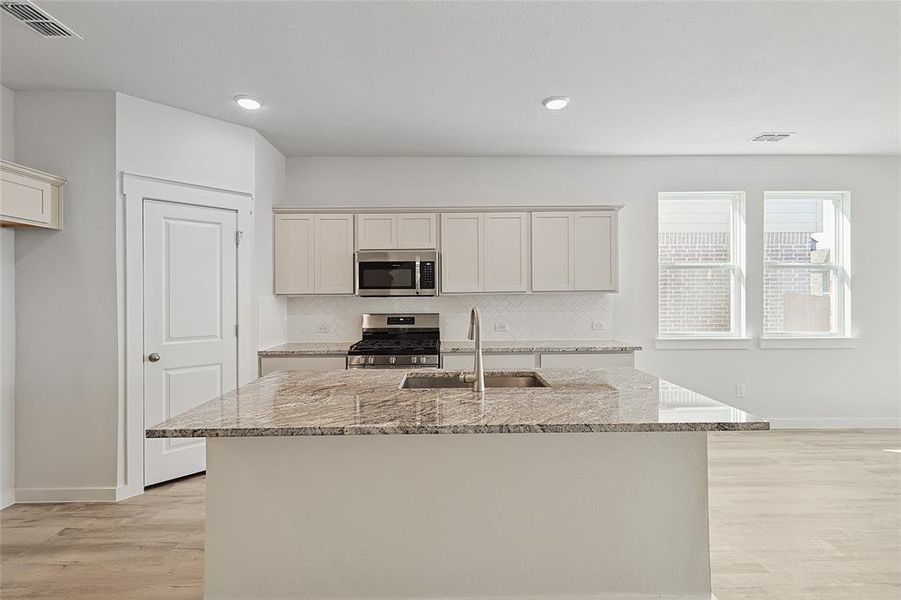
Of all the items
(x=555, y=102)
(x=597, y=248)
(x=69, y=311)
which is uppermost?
(x=555, y=102)

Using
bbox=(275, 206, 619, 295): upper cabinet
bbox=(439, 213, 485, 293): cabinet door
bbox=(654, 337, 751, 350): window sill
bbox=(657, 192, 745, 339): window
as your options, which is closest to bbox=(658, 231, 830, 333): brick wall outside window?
bbox=(657, 192, 745, 339): window

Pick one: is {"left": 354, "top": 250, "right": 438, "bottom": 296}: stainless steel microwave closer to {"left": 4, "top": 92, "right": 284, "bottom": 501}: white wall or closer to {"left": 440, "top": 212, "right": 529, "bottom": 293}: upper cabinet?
{"left": 440, "top": 212, "right": 529, "bottom": 293}: upper cabinet

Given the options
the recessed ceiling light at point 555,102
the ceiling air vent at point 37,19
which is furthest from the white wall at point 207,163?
the recessed ceiling light at point 555,102

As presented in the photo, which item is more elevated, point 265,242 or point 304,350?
point 265,242

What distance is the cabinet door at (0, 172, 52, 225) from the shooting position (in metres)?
2.90

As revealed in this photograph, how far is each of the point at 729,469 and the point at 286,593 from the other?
10.7 feet

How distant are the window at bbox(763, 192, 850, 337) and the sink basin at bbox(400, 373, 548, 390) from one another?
11.9ft

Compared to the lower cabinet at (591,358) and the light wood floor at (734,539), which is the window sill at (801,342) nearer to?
the light wood floor at (734,539)

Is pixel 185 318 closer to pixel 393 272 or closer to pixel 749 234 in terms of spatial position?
pixel 393 272

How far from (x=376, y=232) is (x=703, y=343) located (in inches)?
130

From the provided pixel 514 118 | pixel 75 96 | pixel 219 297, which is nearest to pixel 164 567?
pixel 219 297

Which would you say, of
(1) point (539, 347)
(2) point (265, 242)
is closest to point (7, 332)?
(2) point (265, 242)

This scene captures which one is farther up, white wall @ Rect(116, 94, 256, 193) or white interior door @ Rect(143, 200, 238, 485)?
→ white wall @ Rect(116, 94, 256, 193)

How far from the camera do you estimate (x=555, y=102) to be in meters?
3.53
